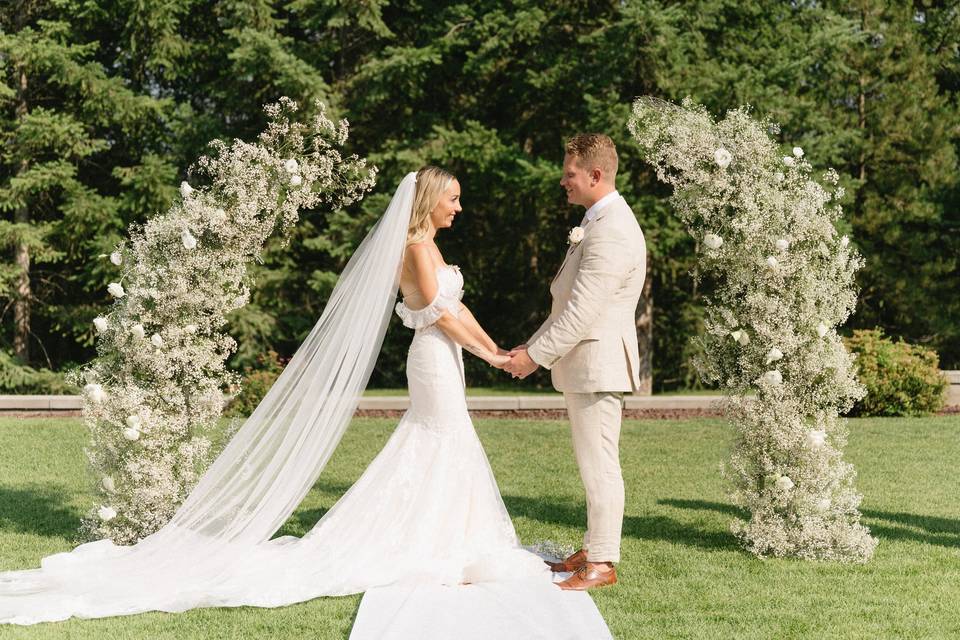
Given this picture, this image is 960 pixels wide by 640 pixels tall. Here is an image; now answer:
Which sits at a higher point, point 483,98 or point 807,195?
point 483,98

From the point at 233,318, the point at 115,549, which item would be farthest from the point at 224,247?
the point at 233,318

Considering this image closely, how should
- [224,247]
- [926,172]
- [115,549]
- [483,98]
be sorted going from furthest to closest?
[483,98], [926,172], [224,247], [115,549]

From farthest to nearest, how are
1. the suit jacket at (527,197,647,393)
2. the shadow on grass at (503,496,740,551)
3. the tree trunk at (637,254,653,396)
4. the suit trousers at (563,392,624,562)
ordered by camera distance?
1. the tree trunk at (637,254,653,396)
2. the shadow on grass at (503,496,740,551)
3. the suit trousers at (563,392,624,562)
4. the suit jacket at (527,197,647,393)

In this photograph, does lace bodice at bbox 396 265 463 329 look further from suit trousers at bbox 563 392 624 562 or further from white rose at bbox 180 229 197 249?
white rose at bbox 180 229 197 249

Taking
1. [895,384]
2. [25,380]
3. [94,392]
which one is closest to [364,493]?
[94,392]

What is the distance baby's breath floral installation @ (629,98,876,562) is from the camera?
618cm

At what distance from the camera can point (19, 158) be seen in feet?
59.1

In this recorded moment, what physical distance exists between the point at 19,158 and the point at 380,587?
1551cm

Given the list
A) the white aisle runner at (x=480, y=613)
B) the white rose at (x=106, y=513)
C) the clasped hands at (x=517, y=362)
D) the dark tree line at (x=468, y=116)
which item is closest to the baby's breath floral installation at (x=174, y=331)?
the white rose at (x=106, y=513)

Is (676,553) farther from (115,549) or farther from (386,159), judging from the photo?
(386,159)

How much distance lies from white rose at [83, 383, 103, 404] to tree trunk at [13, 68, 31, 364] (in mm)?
12889

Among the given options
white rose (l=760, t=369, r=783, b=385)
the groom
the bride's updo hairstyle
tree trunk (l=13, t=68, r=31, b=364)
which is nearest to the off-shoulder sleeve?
the bride's updo hairstyle

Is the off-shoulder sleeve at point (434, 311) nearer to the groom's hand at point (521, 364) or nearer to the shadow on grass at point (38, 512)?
the groom's hand at point (521, 364)

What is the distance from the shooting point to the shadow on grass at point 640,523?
22.4 ft
